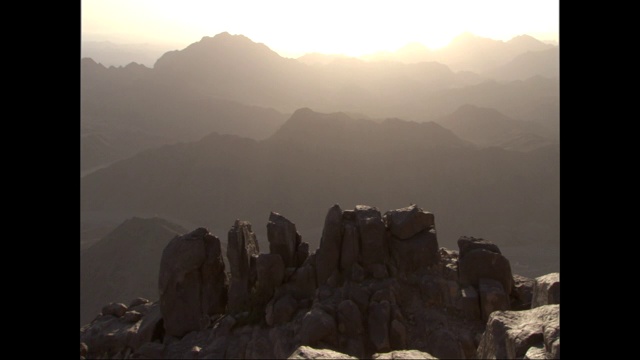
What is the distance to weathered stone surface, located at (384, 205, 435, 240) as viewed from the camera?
75.8 ft

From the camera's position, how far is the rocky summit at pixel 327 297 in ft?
64.1

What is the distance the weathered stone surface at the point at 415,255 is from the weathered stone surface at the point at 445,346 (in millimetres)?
3944

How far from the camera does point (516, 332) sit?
299 inches

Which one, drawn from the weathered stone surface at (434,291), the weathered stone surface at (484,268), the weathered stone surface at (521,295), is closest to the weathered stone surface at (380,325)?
the weathered stone surface at (434,291)

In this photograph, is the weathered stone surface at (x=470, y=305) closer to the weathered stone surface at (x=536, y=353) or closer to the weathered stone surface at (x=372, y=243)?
the weathered stone surface at (x=372, y=243)

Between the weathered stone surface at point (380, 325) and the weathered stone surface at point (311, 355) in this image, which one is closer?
the weathered stone surface at point (311, 355)

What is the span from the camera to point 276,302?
21.8 metres

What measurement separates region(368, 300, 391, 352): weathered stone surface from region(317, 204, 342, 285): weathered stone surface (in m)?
2.76

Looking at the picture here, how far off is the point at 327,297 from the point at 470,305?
550cm

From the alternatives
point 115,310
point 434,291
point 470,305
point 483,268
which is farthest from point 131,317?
point 483,268

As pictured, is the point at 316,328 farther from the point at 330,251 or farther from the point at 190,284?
the point at 190,284

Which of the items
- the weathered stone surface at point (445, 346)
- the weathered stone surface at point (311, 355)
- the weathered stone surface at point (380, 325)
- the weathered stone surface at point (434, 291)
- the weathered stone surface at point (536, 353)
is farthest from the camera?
the weathered stone surface at point (434, 291)
